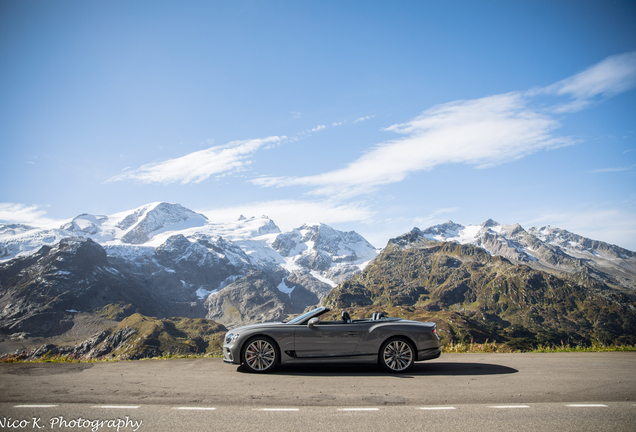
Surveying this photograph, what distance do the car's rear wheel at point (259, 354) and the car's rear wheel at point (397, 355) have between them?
104 inches

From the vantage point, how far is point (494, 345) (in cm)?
1487

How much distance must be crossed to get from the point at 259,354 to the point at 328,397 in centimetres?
282

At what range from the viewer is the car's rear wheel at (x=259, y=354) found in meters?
9.54

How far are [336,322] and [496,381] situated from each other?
3863 millimetres

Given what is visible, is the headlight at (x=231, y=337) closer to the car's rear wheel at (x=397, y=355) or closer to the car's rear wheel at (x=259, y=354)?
the car's rear wheel at (x=259, y=354)

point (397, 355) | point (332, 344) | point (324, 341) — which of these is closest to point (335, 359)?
point (332, 344)

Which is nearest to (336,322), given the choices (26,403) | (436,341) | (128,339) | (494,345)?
(436,341)

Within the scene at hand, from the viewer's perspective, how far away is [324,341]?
30.8 ft

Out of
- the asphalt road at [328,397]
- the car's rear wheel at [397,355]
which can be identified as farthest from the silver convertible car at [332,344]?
the asphalt road at [328,397]

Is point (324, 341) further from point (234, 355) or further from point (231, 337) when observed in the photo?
point (231, 337)

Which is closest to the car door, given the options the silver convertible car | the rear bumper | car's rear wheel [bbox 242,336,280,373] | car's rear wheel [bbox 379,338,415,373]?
the silver convertible car

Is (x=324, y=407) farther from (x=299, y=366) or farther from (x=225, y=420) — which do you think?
(x=299, y=366)

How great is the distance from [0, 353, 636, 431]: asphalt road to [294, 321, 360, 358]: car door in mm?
529

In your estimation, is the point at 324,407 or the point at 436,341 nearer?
the point at 324,407
